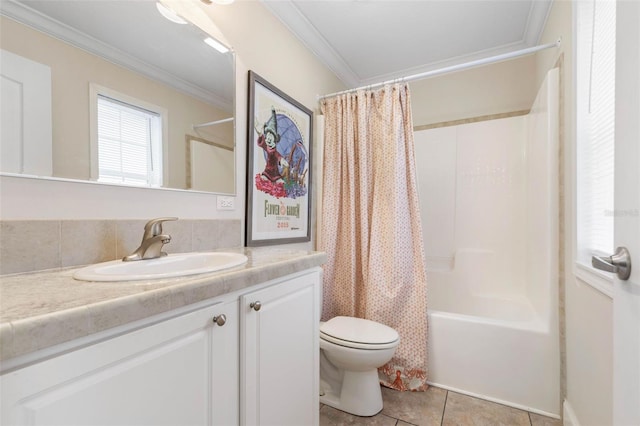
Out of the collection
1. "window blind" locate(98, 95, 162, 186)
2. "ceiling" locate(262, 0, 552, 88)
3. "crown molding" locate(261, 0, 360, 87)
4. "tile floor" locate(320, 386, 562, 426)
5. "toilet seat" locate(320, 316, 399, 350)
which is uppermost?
"ceiling" locate(262, 0, 552, 88)

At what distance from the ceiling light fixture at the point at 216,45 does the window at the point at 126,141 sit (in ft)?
1.54

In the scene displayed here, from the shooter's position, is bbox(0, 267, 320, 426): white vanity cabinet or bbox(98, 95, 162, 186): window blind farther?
bbox(98, 95, 162, 186): window blind

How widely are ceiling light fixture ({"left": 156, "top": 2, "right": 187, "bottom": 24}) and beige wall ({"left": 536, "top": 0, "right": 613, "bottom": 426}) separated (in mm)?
1868

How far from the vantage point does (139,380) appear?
0.61 meters

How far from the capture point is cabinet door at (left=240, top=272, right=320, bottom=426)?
888 millimetres

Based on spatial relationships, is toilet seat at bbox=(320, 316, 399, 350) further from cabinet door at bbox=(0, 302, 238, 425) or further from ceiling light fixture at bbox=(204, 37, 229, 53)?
ceiling light fixture at bbox=(204, 37, 229, 53)

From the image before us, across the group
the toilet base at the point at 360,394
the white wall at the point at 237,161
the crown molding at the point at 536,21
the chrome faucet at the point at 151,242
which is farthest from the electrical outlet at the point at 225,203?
the crown molding at the point at 536,21

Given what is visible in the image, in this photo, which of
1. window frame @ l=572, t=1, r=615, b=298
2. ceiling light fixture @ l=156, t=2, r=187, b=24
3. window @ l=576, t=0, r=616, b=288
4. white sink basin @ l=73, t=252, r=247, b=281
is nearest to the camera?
white sink basin @ l=73, t=252, r=247, b=281

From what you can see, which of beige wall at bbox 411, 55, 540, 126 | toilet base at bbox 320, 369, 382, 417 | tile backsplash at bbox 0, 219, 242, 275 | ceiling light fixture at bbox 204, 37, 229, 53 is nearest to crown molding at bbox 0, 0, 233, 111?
ceiling light fixture at bbox 204, 37, 229, 53

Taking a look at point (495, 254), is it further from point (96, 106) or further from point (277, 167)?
point (96, 106)

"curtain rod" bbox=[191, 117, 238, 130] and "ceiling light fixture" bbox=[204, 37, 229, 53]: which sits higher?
"ceiling light fixture" bbox=[204, 37, 229, 53]

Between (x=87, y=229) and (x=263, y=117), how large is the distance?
1084mm

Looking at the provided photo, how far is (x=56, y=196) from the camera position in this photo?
907mm

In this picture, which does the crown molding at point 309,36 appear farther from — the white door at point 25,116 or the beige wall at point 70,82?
the white door at point 25,116
